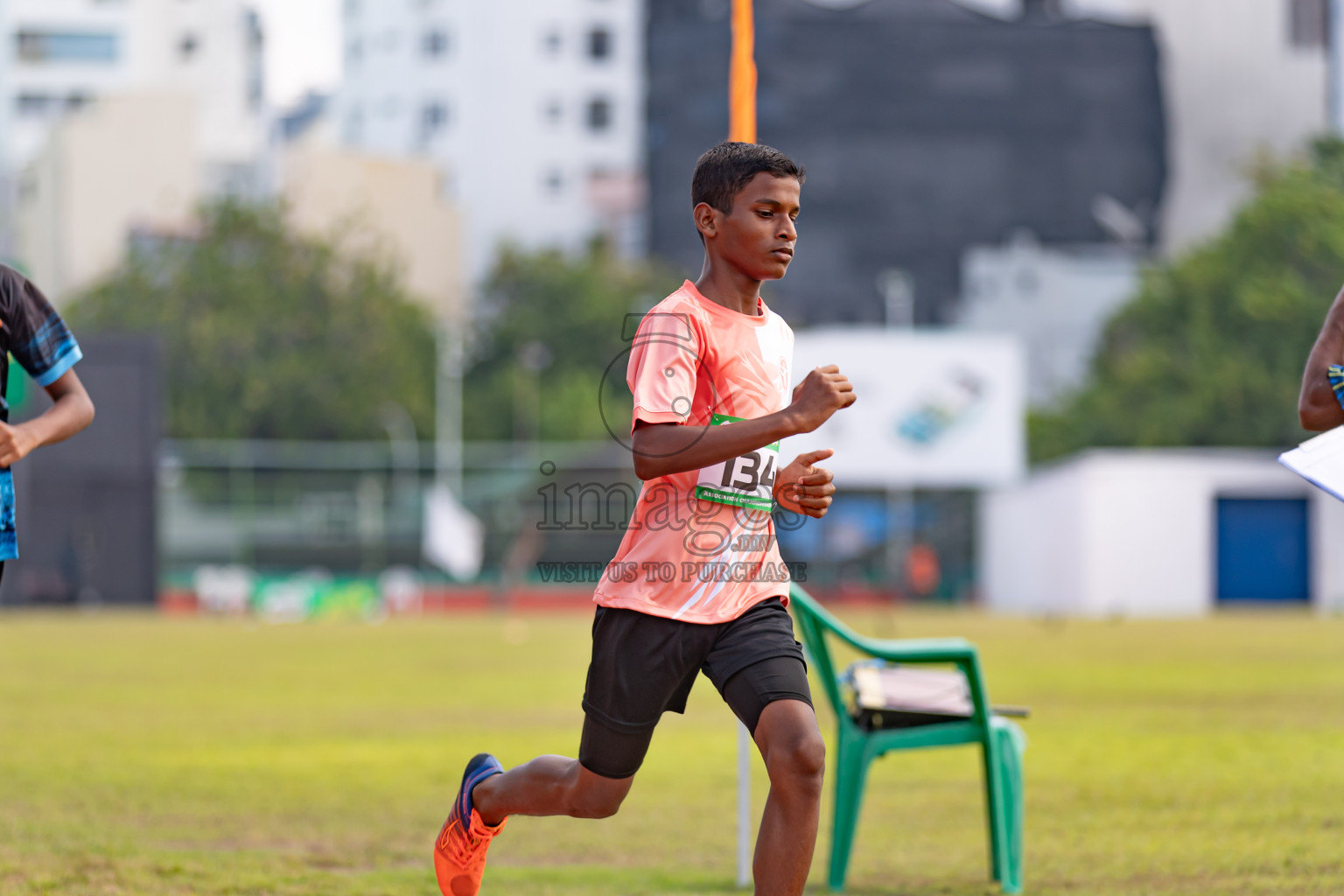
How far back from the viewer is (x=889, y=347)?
42.4 m

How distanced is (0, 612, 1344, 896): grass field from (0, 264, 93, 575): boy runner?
75.1 inches

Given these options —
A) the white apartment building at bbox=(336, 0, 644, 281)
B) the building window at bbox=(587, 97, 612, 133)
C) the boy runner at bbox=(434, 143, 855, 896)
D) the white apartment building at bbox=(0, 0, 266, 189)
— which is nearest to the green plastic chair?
the boy runner at bbox=(434, 143, 855, 896)

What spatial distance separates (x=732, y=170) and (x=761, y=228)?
17 centimetres

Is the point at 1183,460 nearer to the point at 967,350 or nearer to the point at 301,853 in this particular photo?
the point at 967,350

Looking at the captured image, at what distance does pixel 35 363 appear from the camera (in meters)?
4.48

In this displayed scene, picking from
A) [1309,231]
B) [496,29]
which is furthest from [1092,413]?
[496,29]

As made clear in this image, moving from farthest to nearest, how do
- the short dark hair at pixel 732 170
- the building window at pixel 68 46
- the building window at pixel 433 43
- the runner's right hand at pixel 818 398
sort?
the building window at pixel 433 43, the building window at pixel 68 46, the short dark hair at pixel 732 170, the runner's right hand at pixel 818 398

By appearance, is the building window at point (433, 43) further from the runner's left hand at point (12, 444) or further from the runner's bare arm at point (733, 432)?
the runner's bare arm at point (733, 432)

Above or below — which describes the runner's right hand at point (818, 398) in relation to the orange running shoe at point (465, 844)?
above

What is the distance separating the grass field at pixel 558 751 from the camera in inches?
248

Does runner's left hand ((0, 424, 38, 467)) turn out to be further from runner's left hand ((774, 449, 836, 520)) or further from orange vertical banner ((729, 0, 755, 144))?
orange vertical banner ((729, 0, 755, 144))

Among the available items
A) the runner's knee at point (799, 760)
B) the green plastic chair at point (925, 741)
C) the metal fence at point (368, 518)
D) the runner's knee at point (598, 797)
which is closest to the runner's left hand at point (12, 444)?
the runner's knee at point (598, 797)

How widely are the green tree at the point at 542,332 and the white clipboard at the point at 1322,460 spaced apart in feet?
194

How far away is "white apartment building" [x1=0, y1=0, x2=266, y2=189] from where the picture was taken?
8556 centimetres
